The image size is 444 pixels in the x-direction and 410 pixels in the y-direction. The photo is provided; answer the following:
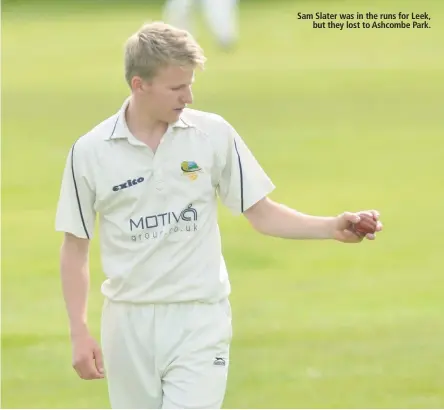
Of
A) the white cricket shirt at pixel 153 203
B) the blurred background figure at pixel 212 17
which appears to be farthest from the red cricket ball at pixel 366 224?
the blurred background figure at pixel 212 17

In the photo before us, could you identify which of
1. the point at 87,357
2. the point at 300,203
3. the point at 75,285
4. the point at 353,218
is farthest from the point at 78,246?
the point at 300,203

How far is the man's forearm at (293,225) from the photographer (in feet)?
19.8

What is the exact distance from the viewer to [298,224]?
A: 6.06 m

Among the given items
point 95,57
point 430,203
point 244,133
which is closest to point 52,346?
point 430,203

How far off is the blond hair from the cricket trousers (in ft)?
3.17

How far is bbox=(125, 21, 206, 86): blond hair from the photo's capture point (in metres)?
5.73

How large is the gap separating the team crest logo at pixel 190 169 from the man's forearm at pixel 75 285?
0.54 m

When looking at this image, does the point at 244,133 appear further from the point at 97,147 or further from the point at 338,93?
the point at 97,147

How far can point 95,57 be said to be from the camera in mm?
31031

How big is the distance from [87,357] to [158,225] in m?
0.61

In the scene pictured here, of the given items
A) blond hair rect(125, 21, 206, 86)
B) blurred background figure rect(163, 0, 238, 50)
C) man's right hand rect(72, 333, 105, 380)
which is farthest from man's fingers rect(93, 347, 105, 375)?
blurred background figure rect(163, 0, 238, 50)

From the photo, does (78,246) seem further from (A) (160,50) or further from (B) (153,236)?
(A) (160,50)

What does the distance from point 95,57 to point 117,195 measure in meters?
25.5

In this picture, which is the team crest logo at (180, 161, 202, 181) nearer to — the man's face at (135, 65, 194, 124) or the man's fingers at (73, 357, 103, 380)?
the man's face at (135, 65, 194, 124)
